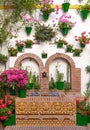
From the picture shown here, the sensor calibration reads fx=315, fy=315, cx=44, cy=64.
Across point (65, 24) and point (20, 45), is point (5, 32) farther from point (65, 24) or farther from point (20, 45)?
point (65, 24)

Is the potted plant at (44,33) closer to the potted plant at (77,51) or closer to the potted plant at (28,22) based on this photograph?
the potted plant at (28,22)

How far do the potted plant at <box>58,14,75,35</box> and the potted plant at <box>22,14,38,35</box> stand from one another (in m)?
0.67

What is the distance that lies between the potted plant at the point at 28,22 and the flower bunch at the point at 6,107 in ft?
6.80

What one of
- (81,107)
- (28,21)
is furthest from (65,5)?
(81,107)

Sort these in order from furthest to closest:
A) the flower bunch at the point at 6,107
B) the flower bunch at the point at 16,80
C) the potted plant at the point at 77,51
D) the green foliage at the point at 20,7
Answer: the potted plant at the point at 77,51 → the green foliage at the point at 20,7 → the flower bunch at the point at 16,80 → the flower bunch at the point at 6,107

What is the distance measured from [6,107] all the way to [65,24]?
281 centimetres

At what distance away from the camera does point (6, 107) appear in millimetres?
6949

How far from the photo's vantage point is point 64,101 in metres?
6.91

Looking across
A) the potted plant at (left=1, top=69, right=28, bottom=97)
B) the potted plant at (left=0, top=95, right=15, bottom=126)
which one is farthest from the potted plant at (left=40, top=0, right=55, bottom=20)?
the potted plant at (left=0, top=95, right=15, bottom=126)

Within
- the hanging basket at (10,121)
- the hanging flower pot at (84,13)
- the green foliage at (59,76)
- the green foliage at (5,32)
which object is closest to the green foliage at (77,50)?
the green foliage at (59,76)

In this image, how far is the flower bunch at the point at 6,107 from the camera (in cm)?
679

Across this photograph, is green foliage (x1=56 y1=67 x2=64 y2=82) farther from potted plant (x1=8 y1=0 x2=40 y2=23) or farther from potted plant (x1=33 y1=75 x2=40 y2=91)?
potted plant (x1=8 y1=0 x2=40 y2=23)

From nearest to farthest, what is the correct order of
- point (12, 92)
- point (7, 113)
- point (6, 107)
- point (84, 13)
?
point (7, 113)
point (6, 107)
point (12, 92)
point (84, 13)

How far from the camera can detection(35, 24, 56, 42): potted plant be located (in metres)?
8.33
